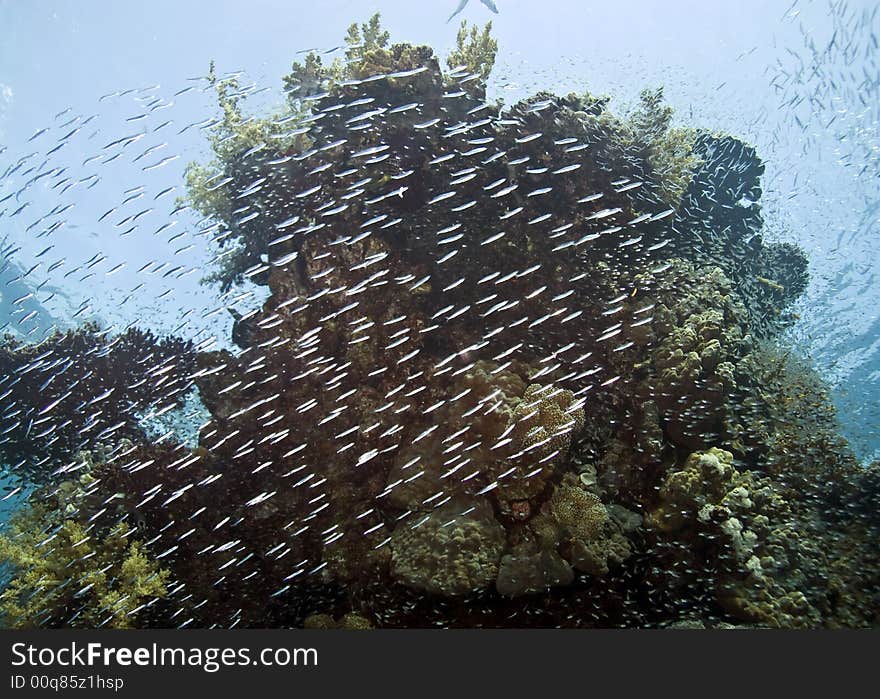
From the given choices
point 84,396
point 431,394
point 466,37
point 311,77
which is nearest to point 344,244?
point 431,394

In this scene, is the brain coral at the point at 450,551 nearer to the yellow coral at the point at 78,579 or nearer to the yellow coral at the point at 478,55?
the yellow coral at the point at 78,579

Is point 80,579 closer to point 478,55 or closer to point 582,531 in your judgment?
point 582,531

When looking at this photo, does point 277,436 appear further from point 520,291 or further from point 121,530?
point 520,291

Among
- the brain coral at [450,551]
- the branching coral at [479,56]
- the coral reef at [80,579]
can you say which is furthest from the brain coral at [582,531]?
the branching coral at [479,56]

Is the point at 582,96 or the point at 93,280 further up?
the point at 93,280

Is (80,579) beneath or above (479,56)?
beneath

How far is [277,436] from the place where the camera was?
7176 millimetres

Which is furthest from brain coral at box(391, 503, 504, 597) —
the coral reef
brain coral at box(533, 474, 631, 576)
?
the coral reef

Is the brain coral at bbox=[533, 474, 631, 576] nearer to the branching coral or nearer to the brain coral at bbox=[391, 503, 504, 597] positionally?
the brain coral at bbox=[391, 503, 504, 597]

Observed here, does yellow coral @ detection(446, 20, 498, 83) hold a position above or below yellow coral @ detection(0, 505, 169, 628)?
above

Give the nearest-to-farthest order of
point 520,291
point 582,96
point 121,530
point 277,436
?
point 121,530 → point 277,436 → point 520,291 → point 582,96

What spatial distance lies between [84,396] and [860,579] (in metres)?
13.3

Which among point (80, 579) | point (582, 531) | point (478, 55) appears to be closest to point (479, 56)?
point (478, 55)

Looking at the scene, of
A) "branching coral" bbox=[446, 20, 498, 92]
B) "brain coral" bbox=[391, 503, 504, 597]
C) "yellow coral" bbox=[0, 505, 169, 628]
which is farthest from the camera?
"branching coral" bbox=[446, 20, 498, 92]
